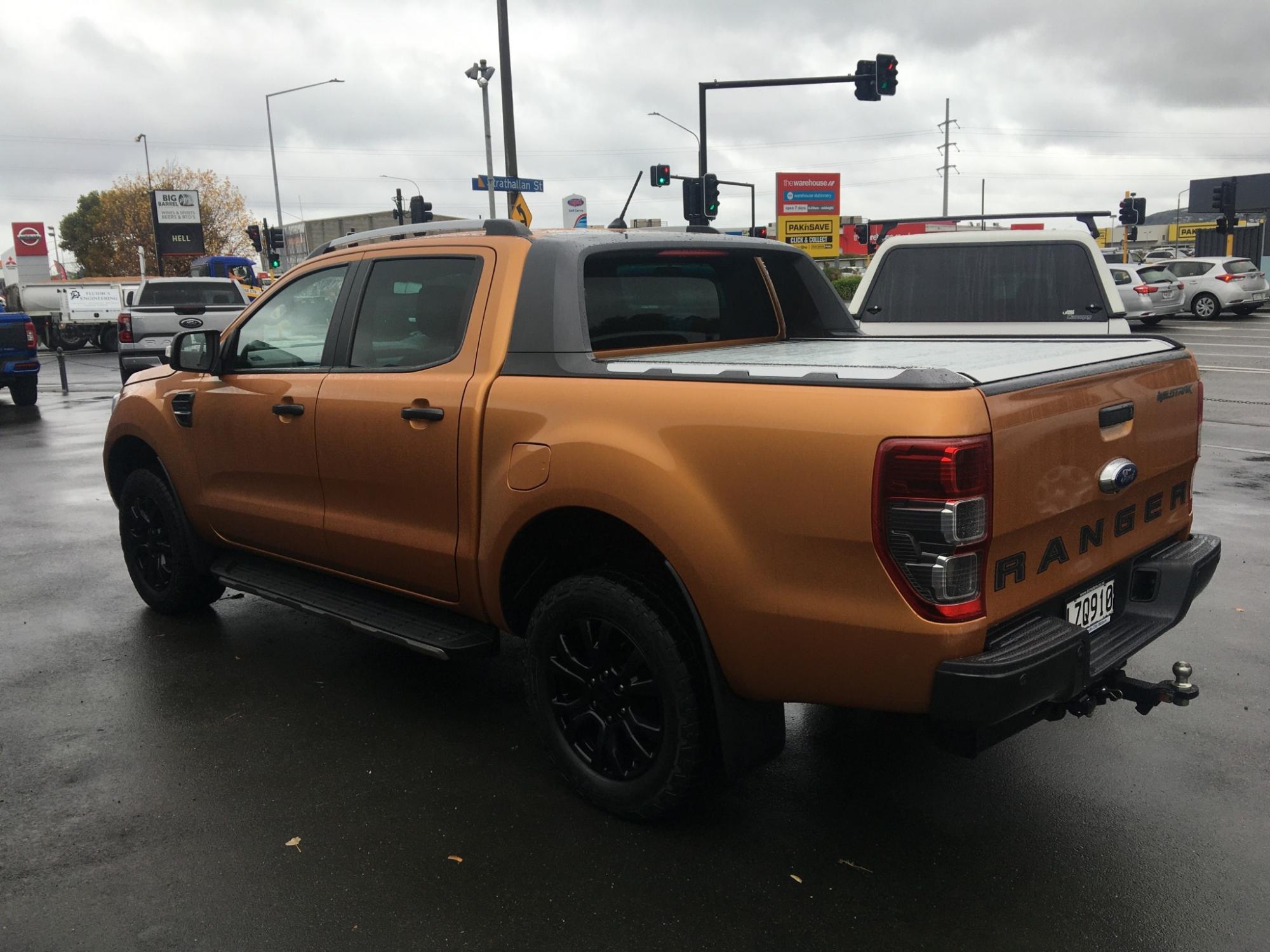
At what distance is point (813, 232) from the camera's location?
35.3 m

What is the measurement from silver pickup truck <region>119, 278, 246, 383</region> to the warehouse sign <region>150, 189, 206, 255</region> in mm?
38971

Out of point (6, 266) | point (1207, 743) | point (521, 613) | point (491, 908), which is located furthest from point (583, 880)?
point (6, 266)

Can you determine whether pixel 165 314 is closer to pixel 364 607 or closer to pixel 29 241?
pixel 364 607

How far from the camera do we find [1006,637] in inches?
110

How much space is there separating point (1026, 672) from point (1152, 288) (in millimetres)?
27554

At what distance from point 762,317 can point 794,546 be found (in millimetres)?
2192

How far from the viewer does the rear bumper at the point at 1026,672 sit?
2.65m

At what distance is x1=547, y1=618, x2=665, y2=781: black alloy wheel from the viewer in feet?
10.9

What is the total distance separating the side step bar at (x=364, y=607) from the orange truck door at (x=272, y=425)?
0.12 m

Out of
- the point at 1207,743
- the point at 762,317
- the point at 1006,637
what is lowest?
the point at 1207,743

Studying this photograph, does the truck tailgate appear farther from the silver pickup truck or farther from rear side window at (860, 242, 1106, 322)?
the silver pickup truck

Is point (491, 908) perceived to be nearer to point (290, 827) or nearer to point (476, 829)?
point (476, 829)

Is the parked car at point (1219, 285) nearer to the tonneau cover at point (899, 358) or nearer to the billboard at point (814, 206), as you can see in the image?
the billboard at point (814, 206)

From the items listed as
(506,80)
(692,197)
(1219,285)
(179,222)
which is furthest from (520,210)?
(179,222)
